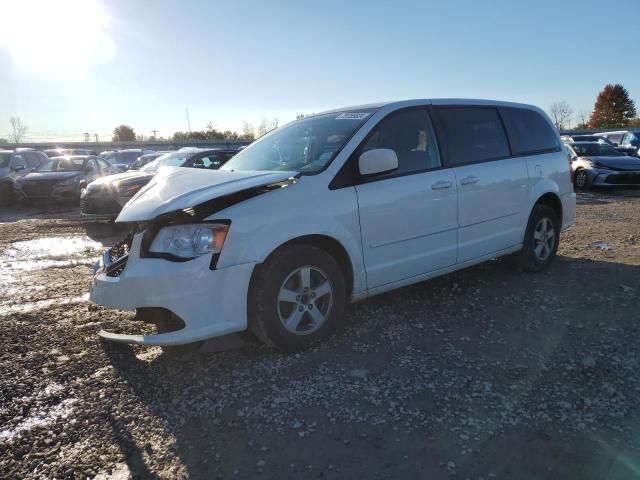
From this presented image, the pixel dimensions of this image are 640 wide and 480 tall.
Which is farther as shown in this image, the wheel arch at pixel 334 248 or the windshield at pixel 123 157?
the windshield at pixel 123 157

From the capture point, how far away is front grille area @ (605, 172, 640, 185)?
1437 centimetres

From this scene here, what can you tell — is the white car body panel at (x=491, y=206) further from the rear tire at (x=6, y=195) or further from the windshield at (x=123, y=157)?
the windshield at (x=123, y=157)

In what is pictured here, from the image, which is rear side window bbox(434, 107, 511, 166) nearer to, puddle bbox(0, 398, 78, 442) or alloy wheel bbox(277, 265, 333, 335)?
alloy wheel bbox(277, 265, 333, 335)

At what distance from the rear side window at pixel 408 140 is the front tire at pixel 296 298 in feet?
3.35

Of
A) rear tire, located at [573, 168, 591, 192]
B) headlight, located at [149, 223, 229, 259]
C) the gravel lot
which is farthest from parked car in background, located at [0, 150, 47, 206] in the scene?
rear tire, located at [573, 168, 591, 192]

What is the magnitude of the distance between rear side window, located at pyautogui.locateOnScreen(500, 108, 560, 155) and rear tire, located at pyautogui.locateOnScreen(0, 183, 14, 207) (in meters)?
14.8

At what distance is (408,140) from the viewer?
4.22 m

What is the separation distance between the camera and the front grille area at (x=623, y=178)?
14.4m

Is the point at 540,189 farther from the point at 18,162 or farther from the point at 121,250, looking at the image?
the point at 18,162

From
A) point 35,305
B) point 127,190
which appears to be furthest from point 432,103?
point 127,190

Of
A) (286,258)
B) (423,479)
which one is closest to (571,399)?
(423,479)

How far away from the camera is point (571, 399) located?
283 centimetres

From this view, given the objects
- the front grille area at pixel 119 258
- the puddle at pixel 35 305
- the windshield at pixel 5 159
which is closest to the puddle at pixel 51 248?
the puddle at pixel 35 305

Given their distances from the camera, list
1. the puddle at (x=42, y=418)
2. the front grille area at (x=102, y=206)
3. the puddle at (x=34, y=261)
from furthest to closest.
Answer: the front grille area at (x=102, y=206) → the puddle at (x=34, y=261) → the puddle at (x=42, y=418)
